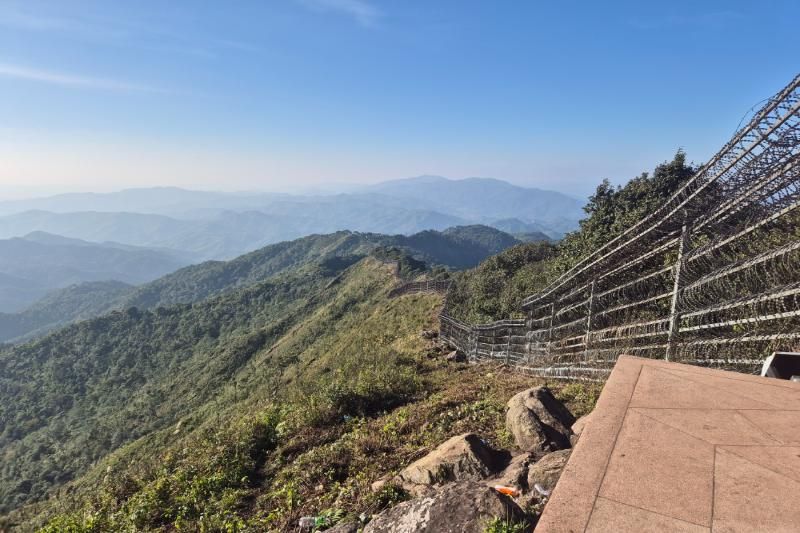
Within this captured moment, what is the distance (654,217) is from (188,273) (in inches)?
5605

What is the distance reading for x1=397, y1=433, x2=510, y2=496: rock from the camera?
4.59 metres

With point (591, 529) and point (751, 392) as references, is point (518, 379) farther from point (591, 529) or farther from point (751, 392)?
point (591, 529)

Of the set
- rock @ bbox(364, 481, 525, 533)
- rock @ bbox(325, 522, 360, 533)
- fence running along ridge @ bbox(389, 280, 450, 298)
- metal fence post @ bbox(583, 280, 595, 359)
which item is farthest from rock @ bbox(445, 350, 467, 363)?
fence running along ridge @ bbox(389, 280, 450, 298)

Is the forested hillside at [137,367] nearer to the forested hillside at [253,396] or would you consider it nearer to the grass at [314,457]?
the forested hillside at [253,396]

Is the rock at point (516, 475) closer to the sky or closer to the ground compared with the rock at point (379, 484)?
closer to the sky

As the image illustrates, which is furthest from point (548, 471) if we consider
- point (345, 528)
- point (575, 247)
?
point (575, 247)

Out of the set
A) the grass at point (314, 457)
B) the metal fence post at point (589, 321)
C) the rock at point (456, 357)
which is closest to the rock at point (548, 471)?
the grass at point (314, 457)

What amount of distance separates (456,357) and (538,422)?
9.36 m

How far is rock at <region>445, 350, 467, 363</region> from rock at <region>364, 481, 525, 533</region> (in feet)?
36.3

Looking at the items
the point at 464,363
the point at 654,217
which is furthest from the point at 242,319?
the point at 654,217

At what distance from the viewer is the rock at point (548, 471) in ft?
12.5

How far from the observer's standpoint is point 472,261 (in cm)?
15275

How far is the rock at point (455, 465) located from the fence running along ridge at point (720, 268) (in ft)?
9.46

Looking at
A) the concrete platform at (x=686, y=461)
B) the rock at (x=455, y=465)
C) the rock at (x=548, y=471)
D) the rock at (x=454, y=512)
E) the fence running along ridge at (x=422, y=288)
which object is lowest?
the fence running along ridge at (x=422, y=288)
